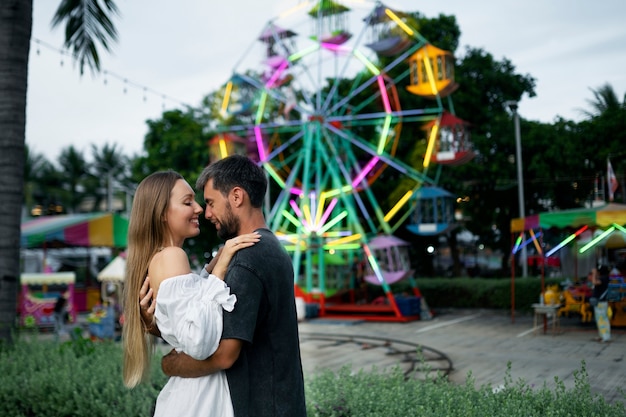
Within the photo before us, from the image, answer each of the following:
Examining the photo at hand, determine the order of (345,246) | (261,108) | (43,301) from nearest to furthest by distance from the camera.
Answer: (43,301) → (345,246) → (261,108)

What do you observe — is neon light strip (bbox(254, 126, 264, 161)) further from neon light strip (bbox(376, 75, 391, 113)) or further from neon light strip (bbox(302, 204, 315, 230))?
neon light strip (bbox(376, 75, 391, 113))

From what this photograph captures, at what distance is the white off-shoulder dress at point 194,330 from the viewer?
86.4 inches

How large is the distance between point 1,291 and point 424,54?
567 inches

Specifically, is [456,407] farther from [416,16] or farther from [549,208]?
[416,16]

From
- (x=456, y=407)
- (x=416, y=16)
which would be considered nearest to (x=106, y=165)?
(x=416, y=16)

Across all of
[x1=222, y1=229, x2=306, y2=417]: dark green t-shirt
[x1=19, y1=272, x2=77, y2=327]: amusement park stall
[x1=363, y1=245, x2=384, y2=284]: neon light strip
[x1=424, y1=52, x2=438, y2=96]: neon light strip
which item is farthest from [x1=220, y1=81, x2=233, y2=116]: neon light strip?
[x1=222, y1=229, x2=306, y2=417]: dark green t-shirt

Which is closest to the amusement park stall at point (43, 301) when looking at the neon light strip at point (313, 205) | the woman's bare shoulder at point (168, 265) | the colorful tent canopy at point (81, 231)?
the colorful tent canopy at point (81, 231)

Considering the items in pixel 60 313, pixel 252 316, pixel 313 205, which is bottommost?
pixel 60 313

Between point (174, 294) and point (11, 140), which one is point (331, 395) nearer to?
point (174, 294)

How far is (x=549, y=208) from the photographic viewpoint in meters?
24.8

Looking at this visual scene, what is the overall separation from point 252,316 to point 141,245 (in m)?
0.64

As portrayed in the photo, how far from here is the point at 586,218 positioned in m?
14.0

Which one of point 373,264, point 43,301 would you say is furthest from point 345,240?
point 43,301

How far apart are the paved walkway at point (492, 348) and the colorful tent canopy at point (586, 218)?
2.42 metres
